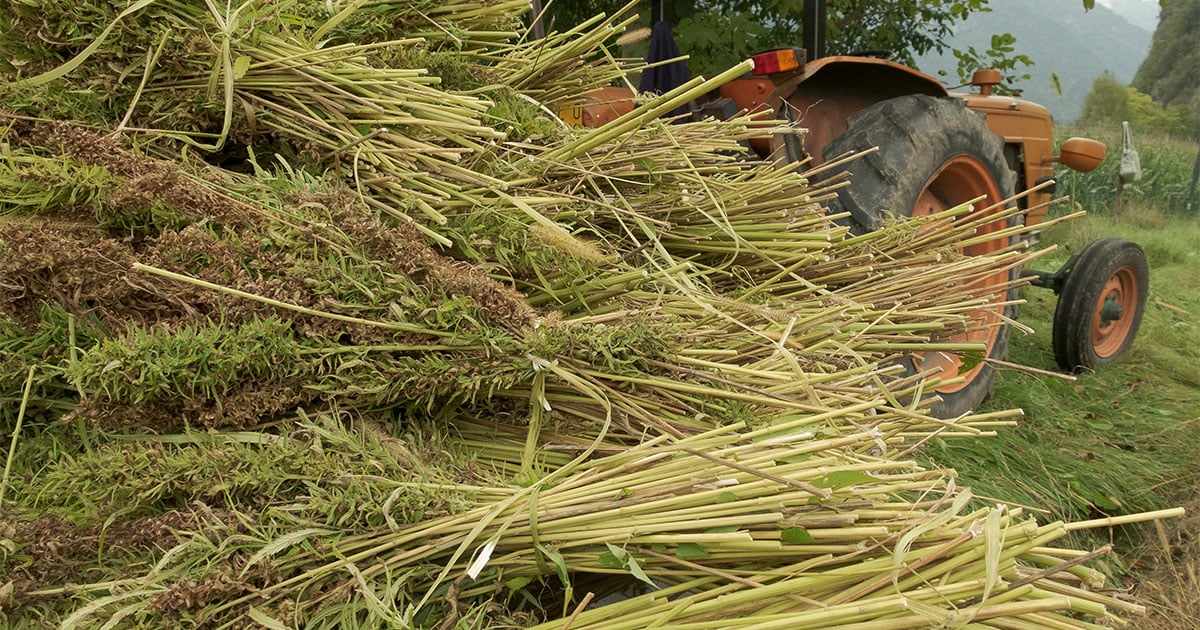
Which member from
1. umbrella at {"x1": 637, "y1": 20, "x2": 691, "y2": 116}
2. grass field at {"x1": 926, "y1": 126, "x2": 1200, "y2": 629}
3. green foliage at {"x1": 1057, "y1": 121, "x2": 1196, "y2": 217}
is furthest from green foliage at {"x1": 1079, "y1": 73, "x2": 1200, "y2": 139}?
umbrella at {"x1": 637, "y1": 20, "x2": 691, "y2": 116}

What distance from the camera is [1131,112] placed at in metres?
23.1

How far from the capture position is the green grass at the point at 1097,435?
2.98 meters

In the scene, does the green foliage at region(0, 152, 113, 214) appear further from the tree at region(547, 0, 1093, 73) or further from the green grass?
the tree at region(547, 0, 1093, 73)

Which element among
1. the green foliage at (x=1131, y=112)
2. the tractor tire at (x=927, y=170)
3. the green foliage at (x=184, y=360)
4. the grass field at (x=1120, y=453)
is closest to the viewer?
the green foliage at (x=184, y=360)

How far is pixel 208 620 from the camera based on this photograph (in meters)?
0.99

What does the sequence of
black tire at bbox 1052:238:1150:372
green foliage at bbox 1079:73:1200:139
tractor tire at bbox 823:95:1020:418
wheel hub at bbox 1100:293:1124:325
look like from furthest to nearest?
green foliage at bbox 1079:73:1200:139, wheel hub at bbox 1100:293:1124:325, black tire at bbox 1052:238:1150:372, tractor tire at bbox 823:95:1020:418

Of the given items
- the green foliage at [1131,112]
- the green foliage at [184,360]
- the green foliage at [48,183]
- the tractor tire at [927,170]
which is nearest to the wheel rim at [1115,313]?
the tractor tire at [927,170]

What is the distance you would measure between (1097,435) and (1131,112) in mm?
24552

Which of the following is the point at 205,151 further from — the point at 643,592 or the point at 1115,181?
the point at 1115,181

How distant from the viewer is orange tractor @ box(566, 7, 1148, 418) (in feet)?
9.74

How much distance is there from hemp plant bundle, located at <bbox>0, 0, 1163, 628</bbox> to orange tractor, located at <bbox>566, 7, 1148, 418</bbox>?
42.6 inches

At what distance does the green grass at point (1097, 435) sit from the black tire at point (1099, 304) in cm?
13

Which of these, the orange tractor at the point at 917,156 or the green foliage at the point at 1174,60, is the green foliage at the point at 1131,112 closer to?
the green foliage at the point at 1174,60

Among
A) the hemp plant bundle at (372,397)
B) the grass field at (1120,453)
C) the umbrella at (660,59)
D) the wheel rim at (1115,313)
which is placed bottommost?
the grass field at (1120,453)
